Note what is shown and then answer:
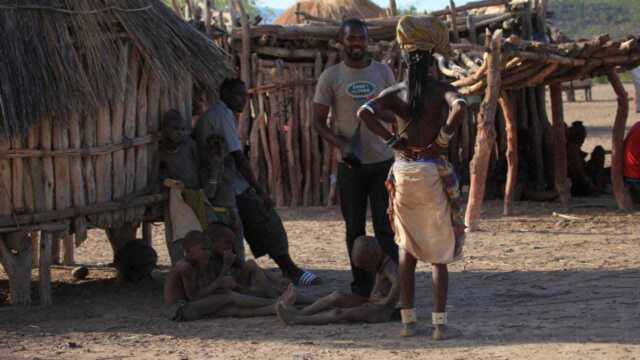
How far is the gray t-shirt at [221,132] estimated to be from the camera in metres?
8.38

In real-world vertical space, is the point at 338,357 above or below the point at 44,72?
below

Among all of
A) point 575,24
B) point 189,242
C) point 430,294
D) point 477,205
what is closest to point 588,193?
point 477,205

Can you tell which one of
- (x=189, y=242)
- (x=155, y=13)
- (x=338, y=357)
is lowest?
(x=338, y=357)

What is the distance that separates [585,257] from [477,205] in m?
2.04

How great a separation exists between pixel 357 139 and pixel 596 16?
77494 millimetres

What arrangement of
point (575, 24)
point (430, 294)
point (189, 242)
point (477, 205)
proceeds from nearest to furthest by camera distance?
1. point (189, 242)
2. point (430, 294)
3. point (477, 205)
4. point (575, 24)

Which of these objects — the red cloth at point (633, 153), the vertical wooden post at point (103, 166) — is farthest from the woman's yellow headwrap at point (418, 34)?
the red cloth at point (633, 153)

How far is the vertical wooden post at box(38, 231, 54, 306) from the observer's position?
314 inches

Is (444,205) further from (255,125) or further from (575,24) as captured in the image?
(575,24)

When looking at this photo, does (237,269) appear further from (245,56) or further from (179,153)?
(245,56)

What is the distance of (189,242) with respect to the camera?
25.0 ft

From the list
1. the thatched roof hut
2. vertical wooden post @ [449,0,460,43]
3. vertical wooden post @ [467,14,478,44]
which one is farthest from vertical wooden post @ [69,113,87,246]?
vertical wooden post @ [467,14,478,44]

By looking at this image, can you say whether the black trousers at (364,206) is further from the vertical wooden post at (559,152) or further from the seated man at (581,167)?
the seated man at (581,167)

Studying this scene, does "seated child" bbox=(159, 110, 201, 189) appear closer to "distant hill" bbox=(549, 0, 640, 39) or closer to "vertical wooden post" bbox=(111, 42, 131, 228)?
"vertical wooden post" bbox=(111, 42, 131, 228)
